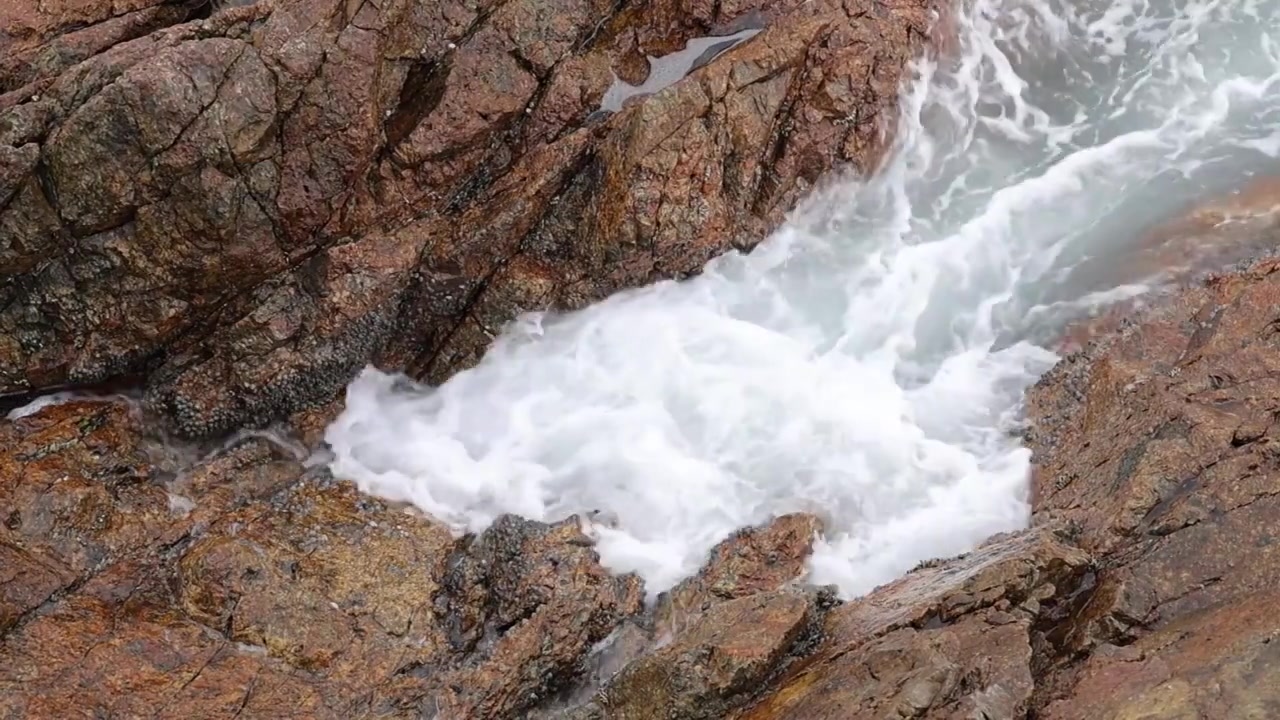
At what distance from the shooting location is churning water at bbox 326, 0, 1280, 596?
1252 cm

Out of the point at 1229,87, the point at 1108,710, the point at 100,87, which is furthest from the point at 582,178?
the point at 1229,87

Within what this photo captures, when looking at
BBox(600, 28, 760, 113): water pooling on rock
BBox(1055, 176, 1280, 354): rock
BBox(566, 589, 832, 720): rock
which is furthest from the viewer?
BBox(600, 28, 760, 113): water pooling on rock

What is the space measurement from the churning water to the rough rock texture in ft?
2.60

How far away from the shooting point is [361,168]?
12328 millimetres

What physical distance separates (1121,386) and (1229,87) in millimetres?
7772

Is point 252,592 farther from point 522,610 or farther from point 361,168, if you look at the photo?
point 361,168

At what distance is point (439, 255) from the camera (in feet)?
43.1

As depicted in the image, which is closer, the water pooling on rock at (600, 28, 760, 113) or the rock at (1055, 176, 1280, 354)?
the rock at (1055, 176, 1280, 354)

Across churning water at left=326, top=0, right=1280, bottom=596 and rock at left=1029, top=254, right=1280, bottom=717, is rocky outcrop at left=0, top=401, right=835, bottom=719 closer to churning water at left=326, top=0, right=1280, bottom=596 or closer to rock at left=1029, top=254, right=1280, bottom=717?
churning water at left=326, top=0, right=1280, bottom=596

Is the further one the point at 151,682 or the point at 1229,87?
the point at 1229,87

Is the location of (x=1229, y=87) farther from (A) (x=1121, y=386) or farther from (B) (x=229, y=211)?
(B) (x=229, y=211)

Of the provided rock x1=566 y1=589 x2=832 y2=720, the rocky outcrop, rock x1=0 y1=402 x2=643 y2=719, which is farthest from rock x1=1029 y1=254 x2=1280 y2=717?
rock x1=0 y1=402 x2=643 y2=719

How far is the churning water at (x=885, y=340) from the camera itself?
41.1 ft

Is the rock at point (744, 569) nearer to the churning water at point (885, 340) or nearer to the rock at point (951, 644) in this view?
the churning water at point (885, 340)
